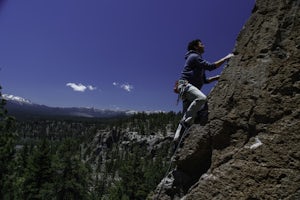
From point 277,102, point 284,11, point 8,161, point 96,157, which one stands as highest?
point 284,11

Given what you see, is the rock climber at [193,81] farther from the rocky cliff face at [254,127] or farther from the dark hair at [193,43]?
the rocky cliff face at [254,127]

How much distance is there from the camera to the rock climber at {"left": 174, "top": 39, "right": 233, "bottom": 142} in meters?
8.86

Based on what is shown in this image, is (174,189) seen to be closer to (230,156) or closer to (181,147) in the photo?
(181,147)

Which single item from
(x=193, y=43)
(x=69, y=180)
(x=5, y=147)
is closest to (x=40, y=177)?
(x=69, y=180)

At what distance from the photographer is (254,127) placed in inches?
299

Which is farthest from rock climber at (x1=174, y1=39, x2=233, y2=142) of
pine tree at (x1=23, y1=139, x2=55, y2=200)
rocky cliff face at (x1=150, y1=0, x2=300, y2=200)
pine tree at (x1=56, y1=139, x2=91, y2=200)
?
pine tree at (x1=56, y1=139, x2=91, y2=200)

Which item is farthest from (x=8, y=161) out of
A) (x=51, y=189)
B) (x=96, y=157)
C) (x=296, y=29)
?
(x=96, y=157)

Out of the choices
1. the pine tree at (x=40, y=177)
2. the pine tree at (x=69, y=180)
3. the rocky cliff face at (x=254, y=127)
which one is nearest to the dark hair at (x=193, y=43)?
the rocky cliff face at (x=254, y=127)

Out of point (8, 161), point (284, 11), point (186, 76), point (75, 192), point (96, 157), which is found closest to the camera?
point (284, 11)

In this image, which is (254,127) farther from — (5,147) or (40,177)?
(40,177)

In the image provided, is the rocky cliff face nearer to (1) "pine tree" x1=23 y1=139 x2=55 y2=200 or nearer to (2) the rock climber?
(2) the rock climber

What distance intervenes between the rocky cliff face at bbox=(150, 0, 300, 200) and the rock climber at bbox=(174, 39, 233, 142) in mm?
351

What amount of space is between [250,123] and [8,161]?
20.6 meters

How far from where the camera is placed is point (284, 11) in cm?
802
